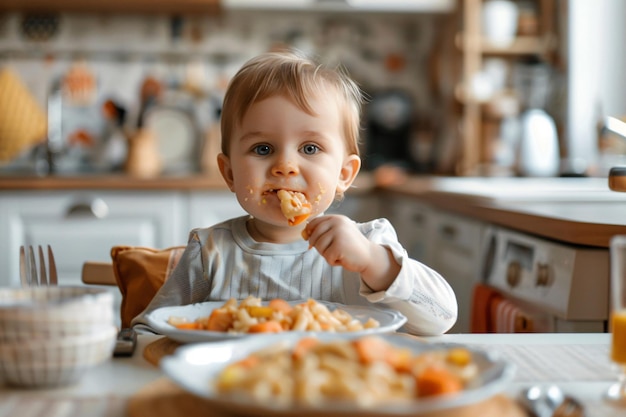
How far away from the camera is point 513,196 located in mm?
2070

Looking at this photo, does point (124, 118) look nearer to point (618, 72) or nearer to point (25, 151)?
point (25, 151)

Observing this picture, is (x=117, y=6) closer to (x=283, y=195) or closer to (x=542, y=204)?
(x=542, y=204)

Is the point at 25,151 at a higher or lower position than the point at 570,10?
lower

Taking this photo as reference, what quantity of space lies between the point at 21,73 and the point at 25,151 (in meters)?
0.37

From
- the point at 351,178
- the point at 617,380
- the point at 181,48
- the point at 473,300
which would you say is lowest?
the point at 473,300

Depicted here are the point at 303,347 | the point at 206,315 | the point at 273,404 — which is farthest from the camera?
the point at 206,315

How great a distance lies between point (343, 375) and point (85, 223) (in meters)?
2.55

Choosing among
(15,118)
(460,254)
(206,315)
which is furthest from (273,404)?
(15,118)

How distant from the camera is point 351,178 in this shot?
1.28 meters

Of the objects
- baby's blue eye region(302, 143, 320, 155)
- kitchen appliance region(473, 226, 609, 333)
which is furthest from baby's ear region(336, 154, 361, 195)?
kitchen appliance region(473, 226, 609, 333)

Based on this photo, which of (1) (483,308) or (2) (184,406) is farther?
(1) (483,308)

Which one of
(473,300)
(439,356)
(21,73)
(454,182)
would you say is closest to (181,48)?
(21,73)

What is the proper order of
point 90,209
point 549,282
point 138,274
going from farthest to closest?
1. point 90,209
2. point 549,282
3. point 138,274

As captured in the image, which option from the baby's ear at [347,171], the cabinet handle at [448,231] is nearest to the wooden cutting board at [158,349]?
the baby's ear at [347,171]
